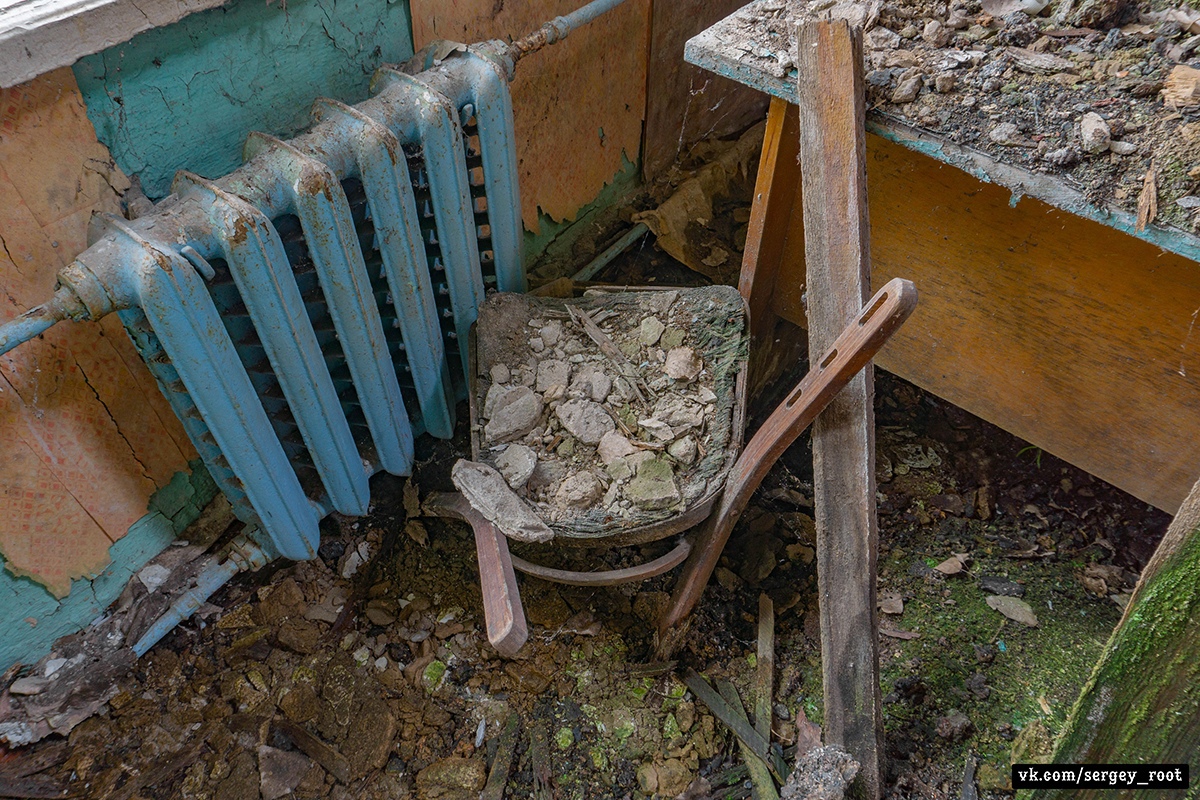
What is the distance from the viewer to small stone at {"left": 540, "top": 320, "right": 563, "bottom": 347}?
188 cm

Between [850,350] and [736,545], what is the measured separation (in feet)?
3.17

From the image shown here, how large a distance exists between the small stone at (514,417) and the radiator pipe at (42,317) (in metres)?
0.80

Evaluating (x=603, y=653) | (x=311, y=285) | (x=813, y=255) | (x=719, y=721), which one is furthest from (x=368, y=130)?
(x=719, y=721)

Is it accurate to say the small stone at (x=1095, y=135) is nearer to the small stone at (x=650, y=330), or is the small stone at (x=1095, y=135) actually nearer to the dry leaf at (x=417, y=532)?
the small stone at (x=650, y=330)

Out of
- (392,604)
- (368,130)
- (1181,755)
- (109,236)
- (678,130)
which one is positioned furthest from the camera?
(678,130)

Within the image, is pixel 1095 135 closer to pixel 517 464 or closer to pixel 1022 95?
pixel 1022 95

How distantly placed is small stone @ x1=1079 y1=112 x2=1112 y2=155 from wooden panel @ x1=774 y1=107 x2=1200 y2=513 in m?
0.28

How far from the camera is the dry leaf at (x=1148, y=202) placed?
123 cm

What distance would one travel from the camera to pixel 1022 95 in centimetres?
143

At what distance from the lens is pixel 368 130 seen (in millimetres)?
1501

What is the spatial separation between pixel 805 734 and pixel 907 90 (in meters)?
1.46

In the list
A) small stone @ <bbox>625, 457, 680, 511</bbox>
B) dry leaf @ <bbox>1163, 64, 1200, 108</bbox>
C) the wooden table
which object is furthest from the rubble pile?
dry leaf @ <bbox>1163, 64, 1200, 108</bbox>

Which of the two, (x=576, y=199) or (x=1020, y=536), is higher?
(x=576, y=199)

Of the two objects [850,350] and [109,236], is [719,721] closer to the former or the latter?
[850,350]
